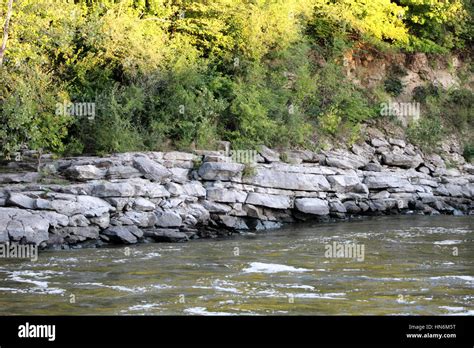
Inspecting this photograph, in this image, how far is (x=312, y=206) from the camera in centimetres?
2377

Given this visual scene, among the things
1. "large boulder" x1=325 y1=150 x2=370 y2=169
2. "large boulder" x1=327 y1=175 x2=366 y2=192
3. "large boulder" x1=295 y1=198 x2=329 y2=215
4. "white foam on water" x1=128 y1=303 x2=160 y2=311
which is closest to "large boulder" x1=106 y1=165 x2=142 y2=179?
"large boulder" x1=295 y1=198 x2=329 y2=215

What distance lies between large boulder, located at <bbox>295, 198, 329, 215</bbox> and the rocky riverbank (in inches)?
1.1

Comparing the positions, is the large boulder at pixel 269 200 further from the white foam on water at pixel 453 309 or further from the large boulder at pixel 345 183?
the white foam on water at pixel 453 309

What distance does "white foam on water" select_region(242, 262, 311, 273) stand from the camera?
15.6m

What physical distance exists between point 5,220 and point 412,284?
9.32m

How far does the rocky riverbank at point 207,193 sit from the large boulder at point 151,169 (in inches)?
1.2

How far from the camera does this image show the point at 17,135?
851 inches

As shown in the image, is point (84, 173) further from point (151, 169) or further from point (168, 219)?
point (168, 219)

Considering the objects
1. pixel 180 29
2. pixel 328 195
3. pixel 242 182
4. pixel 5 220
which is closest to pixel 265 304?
pixel 5 220

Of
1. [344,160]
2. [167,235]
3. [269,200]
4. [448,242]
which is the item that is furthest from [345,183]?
[167,235]

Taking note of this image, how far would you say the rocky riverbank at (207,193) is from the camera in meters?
19.3

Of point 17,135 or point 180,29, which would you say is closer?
point 17,135
